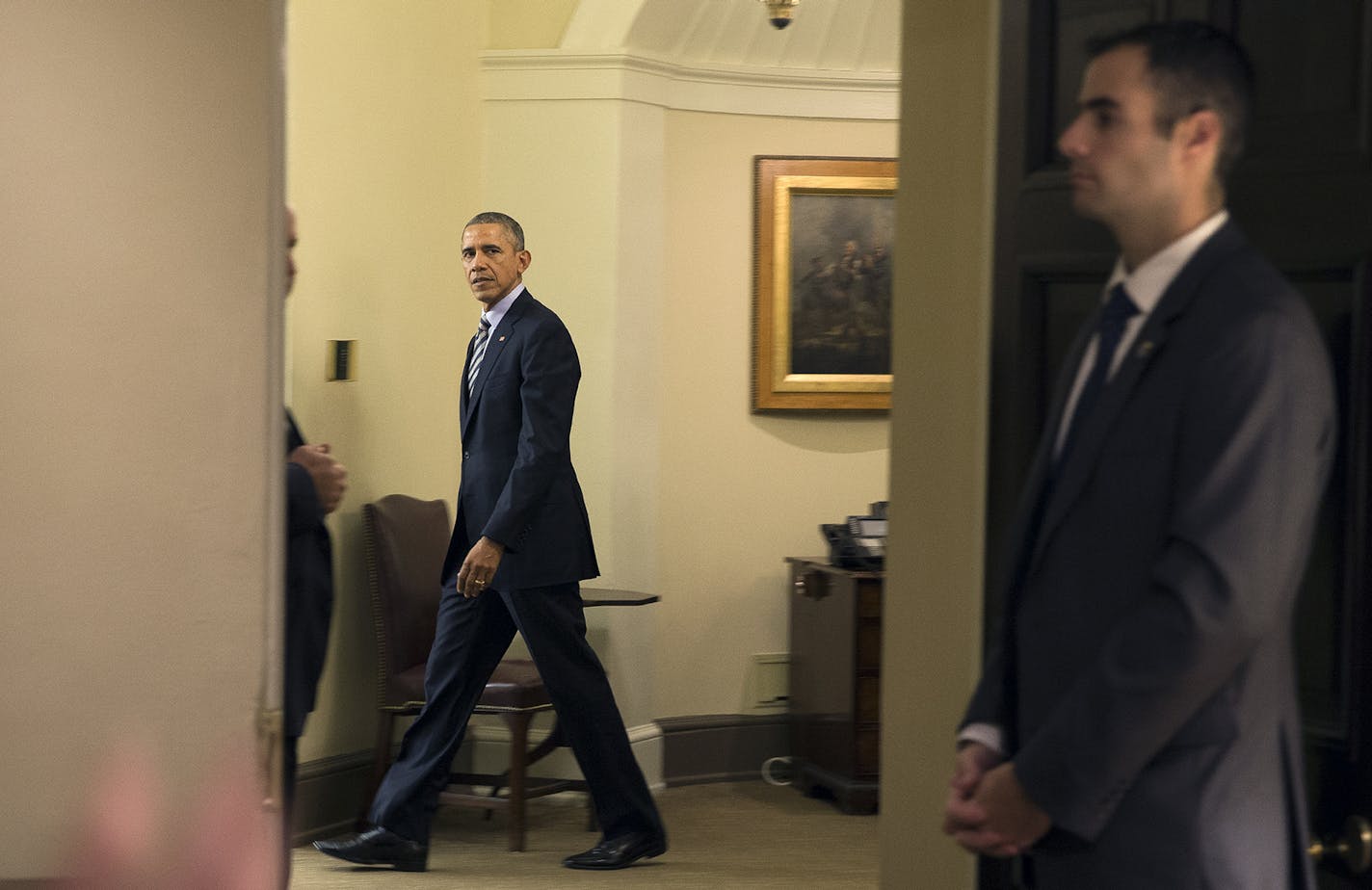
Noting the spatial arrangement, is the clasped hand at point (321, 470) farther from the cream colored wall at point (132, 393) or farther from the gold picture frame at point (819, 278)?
the gold picture frame at point (819, 278)

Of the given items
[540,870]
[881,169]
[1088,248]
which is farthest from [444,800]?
[1088,248]

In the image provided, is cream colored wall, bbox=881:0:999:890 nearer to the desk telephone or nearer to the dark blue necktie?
the dark blue necktie

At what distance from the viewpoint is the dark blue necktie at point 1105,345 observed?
5.46 feet

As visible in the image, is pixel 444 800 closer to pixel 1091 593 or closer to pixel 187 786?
pixel 187 786

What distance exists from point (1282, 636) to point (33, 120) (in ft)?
5.33

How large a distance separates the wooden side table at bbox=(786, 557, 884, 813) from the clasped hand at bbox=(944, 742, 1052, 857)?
346 cm

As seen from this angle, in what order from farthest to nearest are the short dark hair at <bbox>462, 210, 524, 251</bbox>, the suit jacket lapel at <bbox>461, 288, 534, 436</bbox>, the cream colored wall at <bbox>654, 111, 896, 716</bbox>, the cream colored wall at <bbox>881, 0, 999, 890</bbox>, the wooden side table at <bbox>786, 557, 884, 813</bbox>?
the cream colored wall at <bbox>654, 111, 896, 716</bbox>, the wooden side table at <bbox>786, 557, 884, 813</bbox>, the short dark hair at <bbox>462, 210, 524, 251</bbox>, the suit jacket lapel at <bbox>461, 288, 534, 436</bbox>, the cream colored wall at <bbox>881, 0, 999, 890</bbox>

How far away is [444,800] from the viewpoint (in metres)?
4.82

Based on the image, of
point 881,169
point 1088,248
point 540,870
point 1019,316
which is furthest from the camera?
point 881,169

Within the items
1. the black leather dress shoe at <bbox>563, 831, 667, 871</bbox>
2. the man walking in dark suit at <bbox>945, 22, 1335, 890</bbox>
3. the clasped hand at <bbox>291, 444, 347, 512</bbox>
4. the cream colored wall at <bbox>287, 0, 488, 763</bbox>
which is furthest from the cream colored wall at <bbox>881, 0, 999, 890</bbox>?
the cream colored wall at <bbox>287, 0, 488, 763</bbox>

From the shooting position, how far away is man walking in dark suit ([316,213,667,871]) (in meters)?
4.41

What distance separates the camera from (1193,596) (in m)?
1.48

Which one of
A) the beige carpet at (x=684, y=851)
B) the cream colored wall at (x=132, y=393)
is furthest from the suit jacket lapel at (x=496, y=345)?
the cream colored wall at (x=132, y=393)

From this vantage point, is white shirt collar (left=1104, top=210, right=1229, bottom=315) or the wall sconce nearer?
white shirt collar (left=1104, top=210, right=1229, bottom=315)
